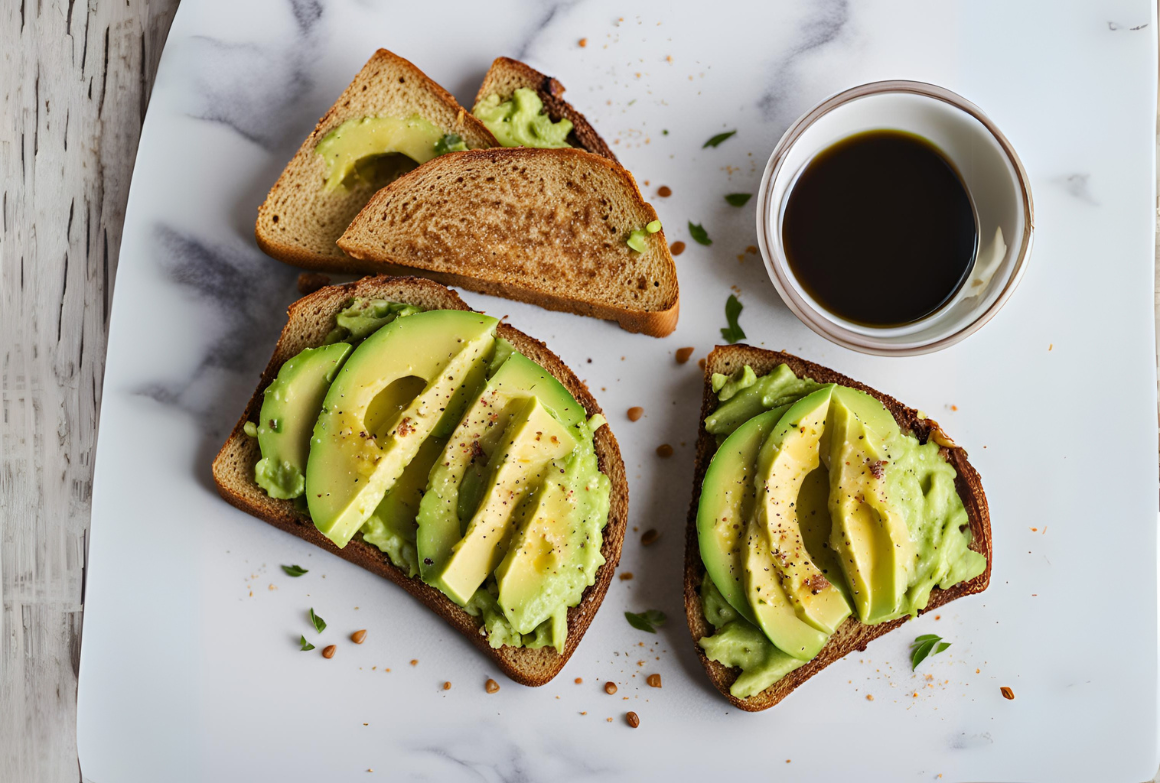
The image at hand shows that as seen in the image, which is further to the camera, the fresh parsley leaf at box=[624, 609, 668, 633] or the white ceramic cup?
the fresh parsley leaf at box=[624, 609, 668, 633]

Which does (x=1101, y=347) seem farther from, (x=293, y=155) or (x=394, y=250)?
(x=293, y=155)

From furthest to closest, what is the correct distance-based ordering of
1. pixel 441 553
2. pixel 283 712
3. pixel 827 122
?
1. pixel 283 712
2. pixel 827 122
3. pixel 441 553

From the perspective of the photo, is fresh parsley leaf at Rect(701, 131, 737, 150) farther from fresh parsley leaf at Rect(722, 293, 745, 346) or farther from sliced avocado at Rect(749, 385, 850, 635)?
sliced avocado at Rect(749, 385, 850, 635)

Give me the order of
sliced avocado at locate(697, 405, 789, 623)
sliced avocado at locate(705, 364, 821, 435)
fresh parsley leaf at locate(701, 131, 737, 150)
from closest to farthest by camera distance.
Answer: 1. sliced avocado at locate(697, 405, 789, 623)
2. sliced avocado at locate(705, 364, 821, 435)
3. fresh parsley leaf at locate(701, 131, 737, 150)

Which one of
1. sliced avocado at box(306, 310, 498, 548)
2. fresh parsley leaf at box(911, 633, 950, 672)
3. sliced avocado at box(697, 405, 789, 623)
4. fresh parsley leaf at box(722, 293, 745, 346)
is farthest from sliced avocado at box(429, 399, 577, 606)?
fresh parsley leaf at box(911, 633, 950, 672)

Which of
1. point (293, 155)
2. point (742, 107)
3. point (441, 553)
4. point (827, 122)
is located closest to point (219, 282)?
point (293, 155)

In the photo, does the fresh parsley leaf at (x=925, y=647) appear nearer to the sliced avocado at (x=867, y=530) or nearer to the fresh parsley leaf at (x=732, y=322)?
the sliced avocado at (x=867, y=530)

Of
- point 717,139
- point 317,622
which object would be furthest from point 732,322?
point 317,622
